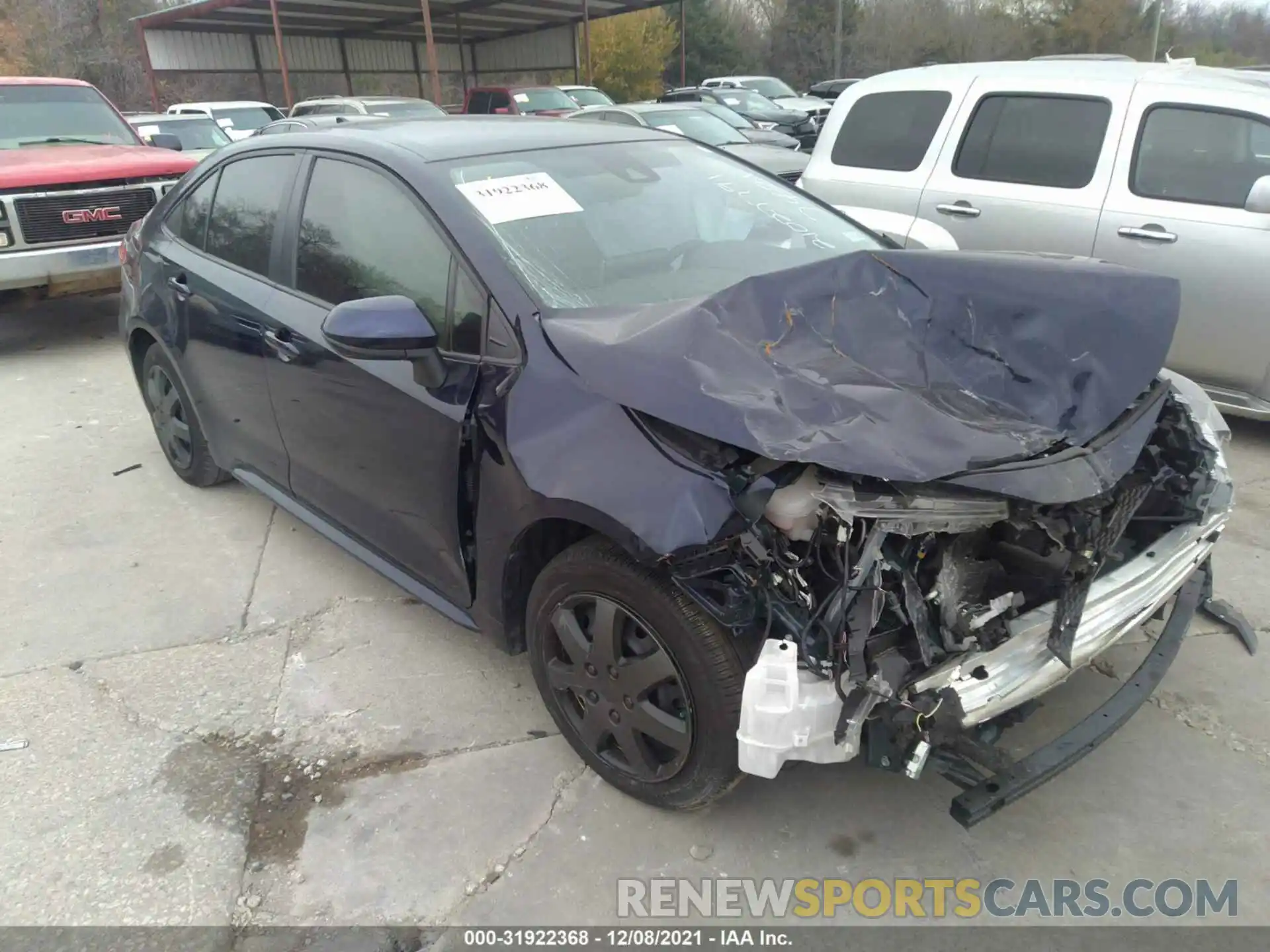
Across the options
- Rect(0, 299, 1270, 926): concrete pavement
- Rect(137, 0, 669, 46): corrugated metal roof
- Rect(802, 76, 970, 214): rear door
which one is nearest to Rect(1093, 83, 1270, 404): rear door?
Rect(802, 76, 970, 214): rear door

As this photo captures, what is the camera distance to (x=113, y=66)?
33.7 metres

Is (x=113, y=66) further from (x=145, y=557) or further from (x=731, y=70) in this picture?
(x=145, y=557)

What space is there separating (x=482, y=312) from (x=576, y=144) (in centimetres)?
101

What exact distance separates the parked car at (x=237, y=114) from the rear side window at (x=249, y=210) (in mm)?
12905

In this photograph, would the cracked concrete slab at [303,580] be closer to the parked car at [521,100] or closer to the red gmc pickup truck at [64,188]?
the red gmc pickup truck at [64,188]

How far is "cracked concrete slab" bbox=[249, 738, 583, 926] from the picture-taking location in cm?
229

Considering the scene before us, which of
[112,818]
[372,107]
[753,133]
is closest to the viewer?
[112,818]

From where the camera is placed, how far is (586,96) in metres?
18.0

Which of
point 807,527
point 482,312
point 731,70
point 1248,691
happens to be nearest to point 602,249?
point 482,312

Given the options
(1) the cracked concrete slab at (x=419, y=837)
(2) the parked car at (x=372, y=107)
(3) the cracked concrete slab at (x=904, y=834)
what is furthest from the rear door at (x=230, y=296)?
(2) the parked car at (x=372, y=107)

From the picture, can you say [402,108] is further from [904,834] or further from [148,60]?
[904,834]

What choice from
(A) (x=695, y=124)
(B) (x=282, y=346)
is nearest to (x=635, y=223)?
(B) (x=282, y=346)

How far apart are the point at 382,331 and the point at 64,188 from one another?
6.13 metres

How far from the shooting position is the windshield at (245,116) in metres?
15.4
